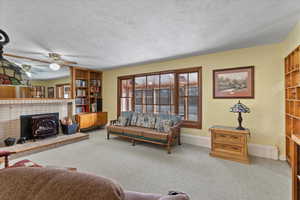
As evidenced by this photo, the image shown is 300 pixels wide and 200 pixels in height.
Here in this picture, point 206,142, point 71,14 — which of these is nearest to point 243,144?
point 206,142

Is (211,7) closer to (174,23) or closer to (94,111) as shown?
(174,23)

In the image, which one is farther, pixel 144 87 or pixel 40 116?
pixel 144 87

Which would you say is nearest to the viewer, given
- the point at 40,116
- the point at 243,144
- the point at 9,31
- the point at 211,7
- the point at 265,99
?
the point at 211,7

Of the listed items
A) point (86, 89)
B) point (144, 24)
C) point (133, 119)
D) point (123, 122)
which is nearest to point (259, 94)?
point (144, 24)

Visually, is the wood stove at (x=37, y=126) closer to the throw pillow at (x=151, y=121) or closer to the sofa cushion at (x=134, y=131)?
the sofa cushion at (x=134, y=131)

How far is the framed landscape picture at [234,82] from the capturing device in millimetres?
3107

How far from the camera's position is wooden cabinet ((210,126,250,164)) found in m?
2.66

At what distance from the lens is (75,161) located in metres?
2.73

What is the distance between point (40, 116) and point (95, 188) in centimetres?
462

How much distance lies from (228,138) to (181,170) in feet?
4.11

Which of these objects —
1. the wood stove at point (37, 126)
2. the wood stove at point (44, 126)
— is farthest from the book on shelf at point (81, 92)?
the wood stove at point (37, 126)

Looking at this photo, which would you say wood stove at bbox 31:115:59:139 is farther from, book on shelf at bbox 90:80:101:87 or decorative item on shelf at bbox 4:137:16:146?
book on shelf at bbox 90:80:101:87

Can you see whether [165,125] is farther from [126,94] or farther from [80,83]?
[80,83]

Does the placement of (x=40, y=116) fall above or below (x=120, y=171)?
above
